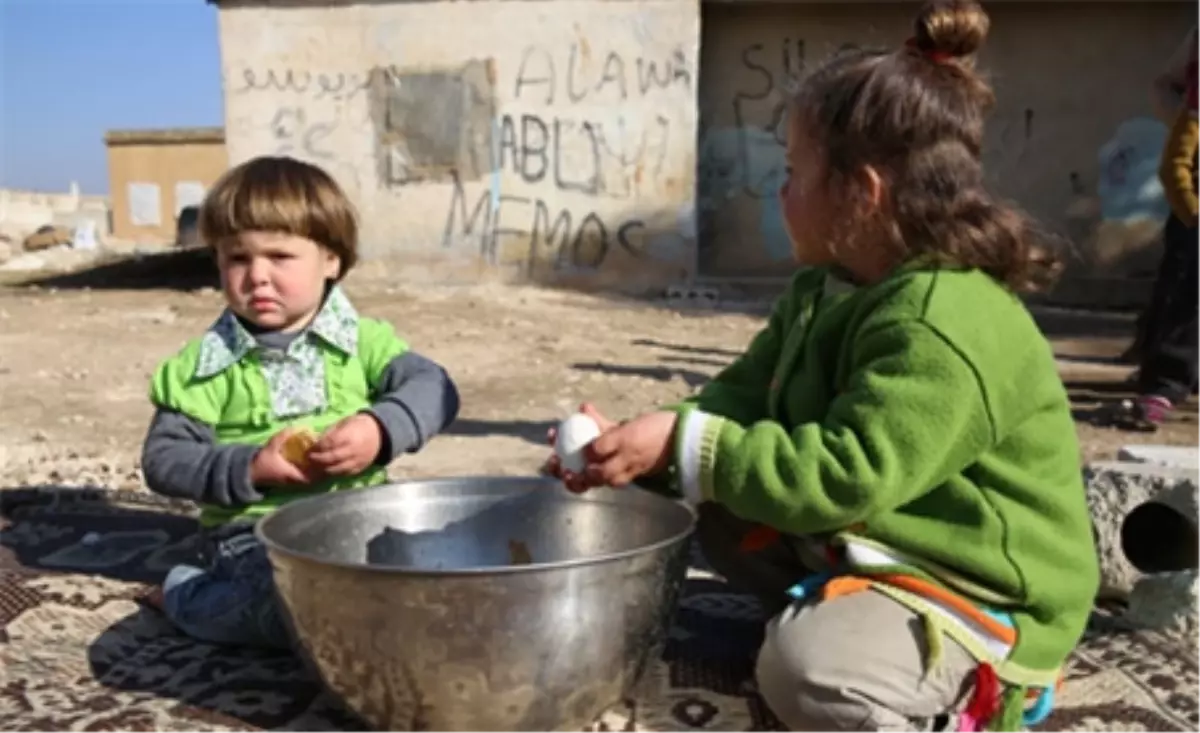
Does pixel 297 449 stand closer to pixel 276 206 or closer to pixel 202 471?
pixel 202 471

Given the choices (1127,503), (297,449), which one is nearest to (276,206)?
(297,449)

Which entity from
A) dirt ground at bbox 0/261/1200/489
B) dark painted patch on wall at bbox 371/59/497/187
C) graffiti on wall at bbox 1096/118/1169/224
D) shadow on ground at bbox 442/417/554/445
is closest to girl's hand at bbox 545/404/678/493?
dirt ground at bbox 0/261/1200/489

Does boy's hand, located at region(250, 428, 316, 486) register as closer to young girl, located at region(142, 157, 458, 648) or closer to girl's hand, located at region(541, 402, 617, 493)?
young girl, located at region(142, 157, 458, 648)

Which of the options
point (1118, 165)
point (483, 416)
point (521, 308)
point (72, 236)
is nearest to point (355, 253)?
point (483, 416)

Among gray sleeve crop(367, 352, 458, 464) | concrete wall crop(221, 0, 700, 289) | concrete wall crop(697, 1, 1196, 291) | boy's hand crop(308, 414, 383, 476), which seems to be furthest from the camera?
concrete wall crop(221, 0, 700, 289)

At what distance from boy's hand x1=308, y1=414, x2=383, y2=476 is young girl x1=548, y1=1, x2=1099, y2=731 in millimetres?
562

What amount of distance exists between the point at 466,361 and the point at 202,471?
416 centimetres

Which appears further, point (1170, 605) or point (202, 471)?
point (1170, 605)

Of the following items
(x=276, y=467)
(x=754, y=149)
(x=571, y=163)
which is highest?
(x=754, y=149)

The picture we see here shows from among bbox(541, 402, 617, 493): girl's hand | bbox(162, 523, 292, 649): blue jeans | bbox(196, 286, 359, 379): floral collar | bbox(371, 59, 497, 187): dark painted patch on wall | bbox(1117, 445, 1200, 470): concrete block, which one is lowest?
bbox(162, 523, 292, 649): blue jeans

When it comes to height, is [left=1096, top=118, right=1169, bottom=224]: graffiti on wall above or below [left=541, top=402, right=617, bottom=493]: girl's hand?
above

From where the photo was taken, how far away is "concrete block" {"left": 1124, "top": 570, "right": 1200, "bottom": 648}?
2.38 metres

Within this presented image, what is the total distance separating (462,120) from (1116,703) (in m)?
9.07

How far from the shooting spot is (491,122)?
10.5 meters
